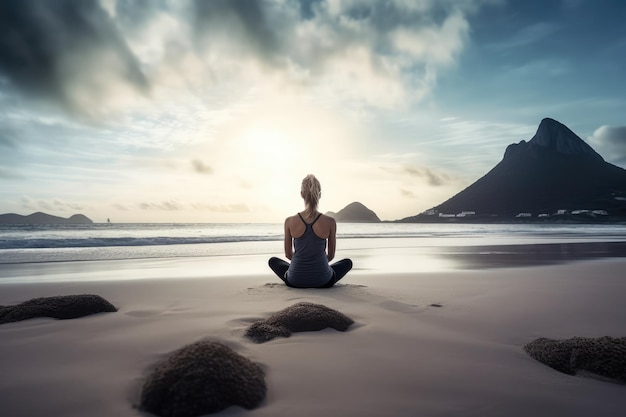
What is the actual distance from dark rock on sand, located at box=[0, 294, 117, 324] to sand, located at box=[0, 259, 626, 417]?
158 millimetres

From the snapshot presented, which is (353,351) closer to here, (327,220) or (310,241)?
(310,241)

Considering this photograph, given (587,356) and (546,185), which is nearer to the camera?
(587,356)

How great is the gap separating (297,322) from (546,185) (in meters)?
129

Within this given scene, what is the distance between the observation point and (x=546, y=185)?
111812 mm

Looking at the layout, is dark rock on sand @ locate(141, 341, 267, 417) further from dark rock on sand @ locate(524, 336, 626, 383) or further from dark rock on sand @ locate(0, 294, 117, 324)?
dark rock on sand @ locate(0, 294, 117, 324)

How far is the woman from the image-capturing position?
624cm

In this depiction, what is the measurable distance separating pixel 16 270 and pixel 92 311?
24.8ft

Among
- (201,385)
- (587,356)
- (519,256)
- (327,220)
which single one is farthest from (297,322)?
(519,256)

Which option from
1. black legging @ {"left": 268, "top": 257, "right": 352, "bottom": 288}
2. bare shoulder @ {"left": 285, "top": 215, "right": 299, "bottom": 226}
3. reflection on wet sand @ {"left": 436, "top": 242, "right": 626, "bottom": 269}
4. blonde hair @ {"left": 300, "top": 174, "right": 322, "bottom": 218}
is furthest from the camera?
reflection on wet sand @ {"left": 436, "top": 242, "right": 626, "bottom": 269}

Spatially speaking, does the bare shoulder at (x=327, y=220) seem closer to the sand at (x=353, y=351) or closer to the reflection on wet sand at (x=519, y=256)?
the sand at (x=353, y=351)

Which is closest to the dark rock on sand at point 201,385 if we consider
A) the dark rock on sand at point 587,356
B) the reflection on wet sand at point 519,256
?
the dark rock on sand at point 587,356

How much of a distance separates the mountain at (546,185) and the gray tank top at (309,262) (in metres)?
104

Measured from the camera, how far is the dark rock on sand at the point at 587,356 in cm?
263

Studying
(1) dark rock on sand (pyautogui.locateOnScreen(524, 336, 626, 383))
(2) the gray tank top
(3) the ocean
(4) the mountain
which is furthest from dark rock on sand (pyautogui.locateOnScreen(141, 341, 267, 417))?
(4) the mountain
